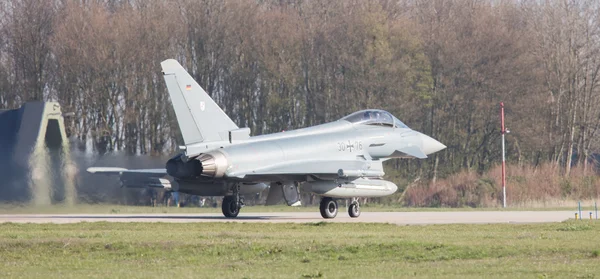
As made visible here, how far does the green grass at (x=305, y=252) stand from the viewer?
15820mm

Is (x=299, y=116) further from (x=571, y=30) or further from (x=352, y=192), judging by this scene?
(x=352, y=192)

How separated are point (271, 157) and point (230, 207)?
2805mm

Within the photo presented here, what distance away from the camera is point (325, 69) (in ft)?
219

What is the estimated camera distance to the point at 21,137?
132 feet

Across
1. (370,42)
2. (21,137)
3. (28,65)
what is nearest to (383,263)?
(21,137)

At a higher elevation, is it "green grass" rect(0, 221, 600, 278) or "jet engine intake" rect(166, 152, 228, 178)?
"jet engine intake" rect(166, 152, 228, 178)

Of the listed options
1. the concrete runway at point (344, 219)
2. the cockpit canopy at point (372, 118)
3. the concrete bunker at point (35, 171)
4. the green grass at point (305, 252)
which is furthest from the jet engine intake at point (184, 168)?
the concrete bunker at point (35, 171)

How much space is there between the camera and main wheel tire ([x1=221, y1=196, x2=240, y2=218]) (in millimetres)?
32438

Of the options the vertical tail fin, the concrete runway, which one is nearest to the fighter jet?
the vertical tail fin

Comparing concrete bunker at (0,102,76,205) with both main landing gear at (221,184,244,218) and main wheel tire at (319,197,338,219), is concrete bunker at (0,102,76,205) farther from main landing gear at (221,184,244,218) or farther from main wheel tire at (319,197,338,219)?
main wheel tire at (319,197,338,219)

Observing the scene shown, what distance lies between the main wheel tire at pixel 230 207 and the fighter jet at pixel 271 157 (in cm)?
3

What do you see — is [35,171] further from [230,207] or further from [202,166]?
[202,166]

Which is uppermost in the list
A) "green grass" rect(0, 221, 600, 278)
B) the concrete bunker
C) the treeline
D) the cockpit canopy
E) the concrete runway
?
the treeline

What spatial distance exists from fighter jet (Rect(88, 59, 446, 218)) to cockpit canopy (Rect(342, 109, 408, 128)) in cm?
3
